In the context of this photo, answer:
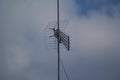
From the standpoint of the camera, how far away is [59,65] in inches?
231

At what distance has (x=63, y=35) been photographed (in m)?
5.73

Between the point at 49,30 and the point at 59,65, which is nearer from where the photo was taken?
the point at 59,65

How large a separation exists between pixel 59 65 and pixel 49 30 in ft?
3.98

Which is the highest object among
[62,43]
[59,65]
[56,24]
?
[56,24]

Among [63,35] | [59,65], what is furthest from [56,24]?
[59,65]

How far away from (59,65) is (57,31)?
97cm

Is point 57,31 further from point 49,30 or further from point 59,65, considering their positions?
point 59,65

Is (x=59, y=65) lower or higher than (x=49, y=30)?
lower

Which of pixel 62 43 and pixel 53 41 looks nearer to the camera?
pixel 62 43

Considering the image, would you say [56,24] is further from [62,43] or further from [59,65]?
[59,65]

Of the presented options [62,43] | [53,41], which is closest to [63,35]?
[62,43]

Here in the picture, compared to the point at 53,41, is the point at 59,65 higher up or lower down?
lower down

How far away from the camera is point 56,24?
6.38 metres

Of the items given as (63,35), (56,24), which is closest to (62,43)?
(63,35)
